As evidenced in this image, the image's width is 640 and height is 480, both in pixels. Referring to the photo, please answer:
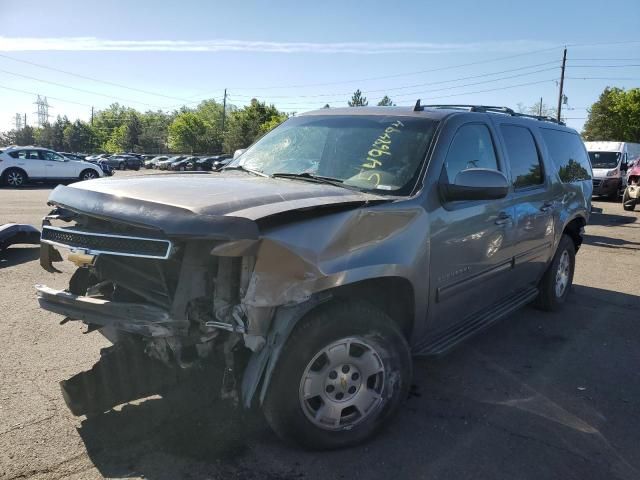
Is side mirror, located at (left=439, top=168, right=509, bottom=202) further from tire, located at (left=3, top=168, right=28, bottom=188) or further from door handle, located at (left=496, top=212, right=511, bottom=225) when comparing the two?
tire, located at (left=3, top=168, right=28, bottom=188)

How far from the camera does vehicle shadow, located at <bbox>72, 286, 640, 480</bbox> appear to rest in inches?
111

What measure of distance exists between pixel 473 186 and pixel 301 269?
1406mm

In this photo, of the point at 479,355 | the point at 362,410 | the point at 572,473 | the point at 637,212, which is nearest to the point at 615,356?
the point at 479,355

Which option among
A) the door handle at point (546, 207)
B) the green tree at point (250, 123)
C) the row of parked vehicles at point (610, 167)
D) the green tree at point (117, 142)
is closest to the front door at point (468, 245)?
the door handle at point (546, 207)

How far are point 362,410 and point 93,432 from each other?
5.15 feet

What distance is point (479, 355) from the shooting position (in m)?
4.54

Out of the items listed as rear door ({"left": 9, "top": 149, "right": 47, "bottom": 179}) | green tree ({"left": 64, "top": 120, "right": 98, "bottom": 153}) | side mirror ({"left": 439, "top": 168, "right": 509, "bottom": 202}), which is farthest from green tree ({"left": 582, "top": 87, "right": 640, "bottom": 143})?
green tree ({"left": 64, "top": 120, "right": 98, "bottom": 153})

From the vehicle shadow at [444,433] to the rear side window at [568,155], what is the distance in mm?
2109

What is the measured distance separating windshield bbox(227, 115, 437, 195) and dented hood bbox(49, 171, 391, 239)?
315 millimetres

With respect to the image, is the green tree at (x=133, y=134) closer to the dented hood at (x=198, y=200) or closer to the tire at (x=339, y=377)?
the dented hood at (x=198, y=200)

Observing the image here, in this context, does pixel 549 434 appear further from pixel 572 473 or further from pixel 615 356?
pixel 615 356

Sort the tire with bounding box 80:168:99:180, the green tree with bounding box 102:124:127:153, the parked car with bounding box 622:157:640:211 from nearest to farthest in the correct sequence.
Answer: the parked car with bounding box 622:157:640:211
the tire with bounding box 80:168:99:180
the green tree with bounding box 102:124:127:153

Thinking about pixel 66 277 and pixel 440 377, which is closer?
pixel 440 377

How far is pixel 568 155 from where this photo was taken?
5.79m
